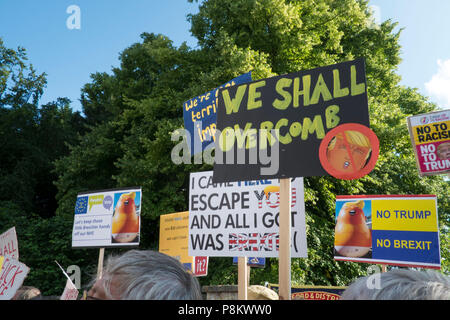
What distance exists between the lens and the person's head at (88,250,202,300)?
1.30 meters

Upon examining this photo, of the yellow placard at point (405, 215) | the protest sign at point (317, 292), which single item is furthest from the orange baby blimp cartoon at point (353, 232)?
the protest sign at point (317, 292)

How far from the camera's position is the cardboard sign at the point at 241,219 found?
3.26 meters

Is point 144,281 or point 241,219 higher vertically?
point 241,219

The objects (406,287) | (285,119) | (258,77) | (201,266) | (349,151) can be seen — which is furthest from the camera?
(258,77)

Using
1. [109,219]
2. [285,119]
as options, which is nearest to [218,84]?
[109,219]

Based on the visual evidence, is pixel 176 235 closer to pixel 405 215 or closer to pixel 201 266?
pixel 201 266

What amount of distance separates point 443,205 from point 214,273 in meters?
9.07

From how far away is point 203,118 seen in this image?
4.39 meters

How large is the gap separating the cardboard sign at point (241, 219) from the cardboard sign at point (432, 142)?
5.99 feet

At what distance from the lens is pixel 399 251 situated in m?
4.61

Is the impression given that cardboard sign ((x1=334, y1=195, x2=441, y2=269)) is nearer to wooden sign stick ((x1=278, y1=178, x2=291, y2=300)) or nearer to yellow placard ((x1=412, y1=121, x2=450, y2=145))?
yellow placard ((x1=412, y1=121, x2=450, y2=145))

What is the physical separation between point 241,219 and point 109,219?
261cm

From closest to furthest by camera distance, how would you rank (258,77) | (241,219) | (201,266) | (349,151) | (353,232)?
(349,151)
(241,219)
(353,232)
(201,266)
(258,77)

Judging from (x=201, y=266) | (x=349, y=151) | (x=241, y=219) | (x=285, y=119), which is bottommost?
(x=201, y=266)
